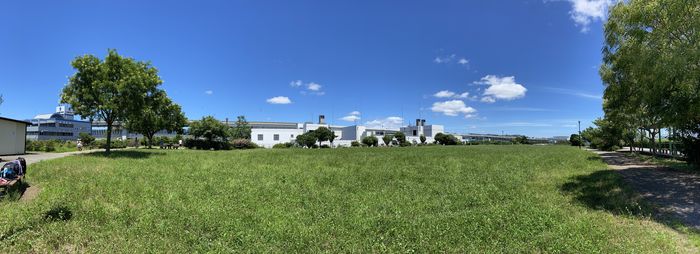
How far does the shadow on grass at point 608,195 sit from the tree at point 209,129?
4901 cm

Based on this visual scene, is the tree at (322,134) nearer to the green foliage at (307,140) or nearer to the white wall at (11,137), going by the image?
the green foliage at (307,140)

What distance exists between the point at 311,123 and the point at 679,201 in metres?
101

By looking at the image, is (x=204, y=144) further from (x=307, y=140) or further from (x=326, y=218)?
(x=326, y=218)

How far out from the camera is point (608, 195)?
1007cm

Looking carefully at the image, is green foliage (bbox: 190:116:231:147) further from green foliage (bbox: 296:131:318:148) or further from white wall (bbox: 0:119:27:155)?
white wall (bbox: 0:119:27:155)

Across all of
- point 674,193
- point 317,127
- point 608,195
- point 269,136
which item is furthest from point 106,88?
point 317,127

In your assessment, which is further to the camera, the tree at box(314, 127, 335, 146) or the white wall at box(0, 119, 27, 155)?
the tree at box(314, 127, 335, 146)

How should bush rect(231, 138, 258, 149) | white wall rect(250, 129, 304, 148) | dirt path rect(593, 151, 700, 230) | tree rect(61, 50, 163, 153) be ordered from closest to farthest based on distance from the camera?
dirt path rect(593, 151, 700, 230)
tree rect(61, 50, 163, 153)
bush rect(231, 138, 258, 149)
white wall rect(250, 129, 304, 148)

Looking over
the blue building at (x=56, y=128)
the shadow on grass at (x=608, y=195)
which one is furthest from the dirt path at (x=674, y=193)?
the blue building at (x=56, y=128)

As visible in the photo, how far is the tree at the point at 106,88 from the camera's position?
24.0m

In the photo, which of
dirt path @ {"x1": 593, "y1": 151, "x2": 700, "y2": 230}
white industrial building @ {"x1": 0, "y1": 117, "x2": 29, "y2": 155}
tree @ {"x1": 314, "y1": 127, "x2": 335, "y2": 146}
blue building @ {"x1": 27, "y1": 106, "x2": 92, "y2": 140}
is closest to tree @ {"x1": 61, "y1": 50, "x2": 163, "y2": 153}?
white industrial building @ {"x1": 0, "y1": 117, "x2": 29, "y2": 155}

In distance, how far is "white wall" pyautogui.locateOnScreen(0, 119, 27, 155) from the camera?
81.9ft

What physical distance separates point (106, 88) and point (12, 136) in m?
8.32

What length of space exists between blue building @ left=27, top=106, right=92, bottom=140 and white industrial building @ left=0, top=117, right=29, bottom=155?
252ft
